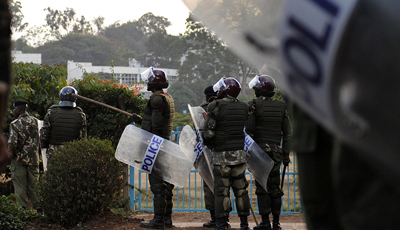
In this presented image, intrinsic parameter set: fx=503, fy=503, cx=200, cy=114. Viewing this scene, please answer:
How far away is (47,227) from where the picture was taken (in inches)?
254

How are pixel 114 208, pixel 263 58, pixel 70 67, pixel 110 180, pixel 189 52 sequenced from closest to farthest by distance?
1. pixel 263 58
2. pixel 110 180
3. pixel 114 208
4. pixel 189 52
5. pixel 70 67

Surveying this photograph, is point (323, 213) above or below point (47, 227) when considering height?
above

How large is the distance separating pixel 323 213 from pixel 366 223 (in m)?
0.18

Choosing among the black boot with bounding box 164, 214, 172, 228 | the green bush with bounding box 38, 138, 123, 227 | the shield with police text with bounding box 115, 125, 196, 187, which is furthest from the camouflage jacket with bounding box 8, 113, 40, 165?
the black boot with bounding box 164, 214, 172, 228

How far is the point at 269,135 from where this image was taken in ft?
22.9

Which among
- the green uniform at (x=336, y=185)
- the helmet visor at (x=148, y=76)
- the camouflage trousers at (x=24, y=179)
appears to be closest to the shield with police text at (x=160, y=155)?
the helmet visor at (x=148, y=76)

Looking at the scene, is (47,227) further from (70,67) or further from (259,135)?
(70,67)

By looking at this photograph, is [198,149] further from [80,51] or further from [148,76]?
[80,51]

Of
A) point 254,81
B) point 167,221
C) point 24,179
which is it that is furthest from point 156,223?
point 24,179

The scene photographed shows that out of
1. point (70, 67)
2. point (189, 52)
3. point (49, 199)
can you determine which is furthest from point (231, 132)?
point (70, 67)

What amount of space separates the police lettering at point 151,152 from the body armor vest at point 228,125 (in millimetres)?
734

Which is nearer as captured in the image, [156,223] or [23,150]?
[156,223]

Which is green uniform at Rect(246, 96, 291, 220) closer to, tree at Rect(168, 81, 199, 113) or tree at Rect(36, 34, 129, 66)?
tree at Rect(168, 81, 199, 113)

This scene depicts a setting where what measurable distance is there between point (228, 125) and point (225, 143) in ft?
0.73
